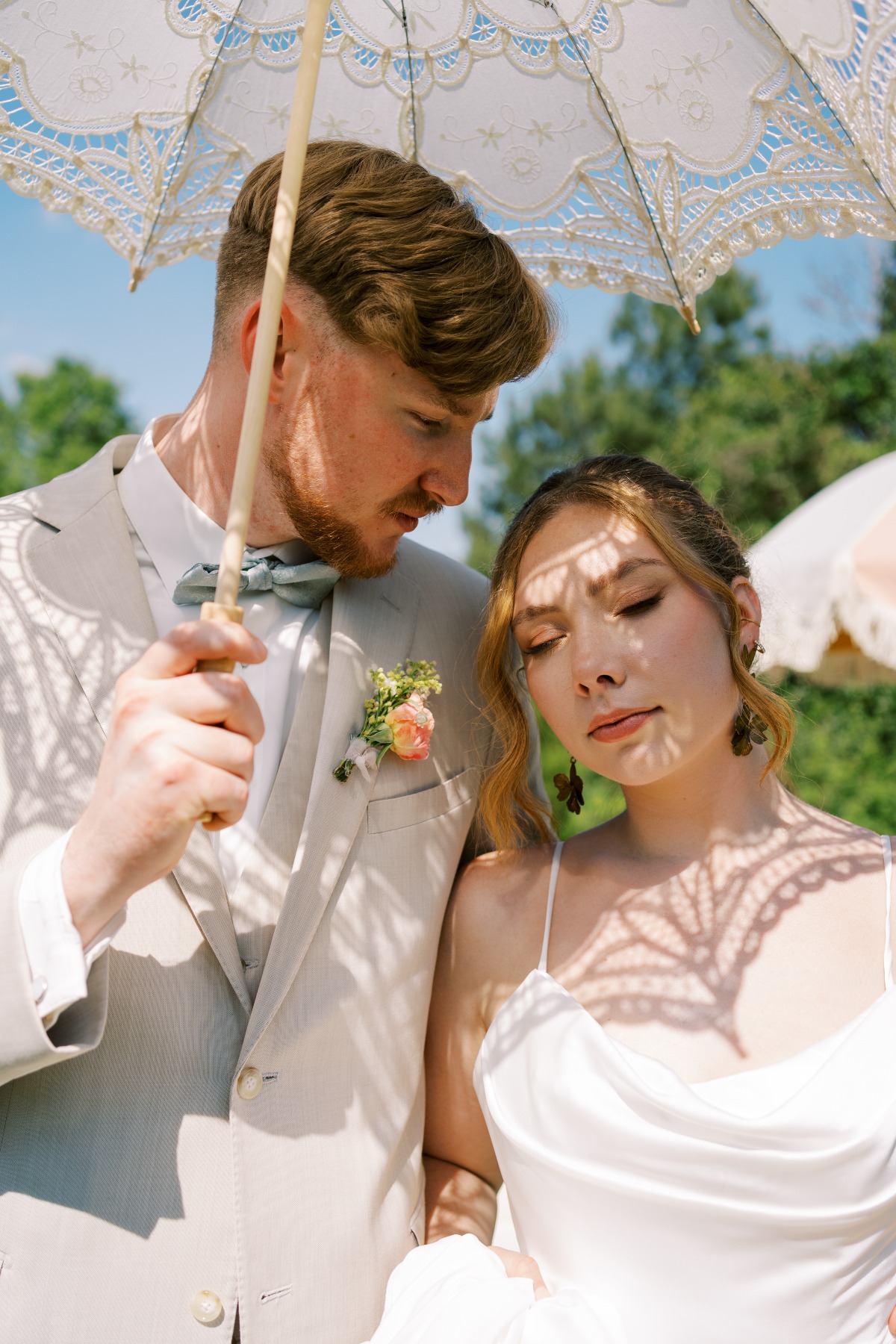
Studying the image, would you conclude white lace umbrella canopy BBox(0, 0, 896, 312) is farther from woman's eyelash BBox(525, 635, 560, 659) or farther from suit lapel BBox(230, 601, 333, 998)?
suit lapel BBox(230, 601, 333, 998)

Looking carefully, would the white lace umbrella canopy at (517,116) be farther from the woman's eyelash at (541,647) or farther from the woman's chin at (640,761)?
the woman's chin at (640,761)

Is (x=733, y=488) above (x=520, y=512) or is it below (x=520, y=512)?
below

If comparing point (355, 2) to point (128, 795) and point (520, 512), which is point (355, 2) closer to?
point (520, 512)

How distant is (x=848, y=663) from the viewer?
793 centimetres

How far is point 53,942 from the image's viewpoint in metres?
1.60

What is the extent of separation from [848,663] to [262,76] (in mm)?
6401

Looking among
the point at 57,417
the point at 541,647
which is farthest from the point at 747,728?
the point at 57,417

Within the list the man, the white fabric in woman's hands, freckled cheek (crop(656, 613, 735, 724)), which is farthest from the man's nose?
the white fabric in woman's hands

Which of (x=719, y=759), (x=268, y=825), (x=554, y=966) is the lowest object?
(x=554, y=966)

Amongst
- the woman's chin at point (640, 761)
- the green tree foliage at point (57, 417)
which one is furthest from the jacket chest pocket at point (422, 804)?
the green tree foliage at point (57, 417)

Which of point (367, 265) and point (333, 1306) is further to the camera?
point (367, 265)

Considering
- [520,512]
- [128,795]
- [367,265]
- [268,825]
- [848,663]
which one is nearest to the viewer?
[128,795]

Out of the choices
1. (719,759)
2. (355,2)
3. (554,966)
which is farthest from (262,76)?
(554,966)

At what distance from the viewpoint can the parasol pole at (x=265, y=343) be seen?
1470mm
